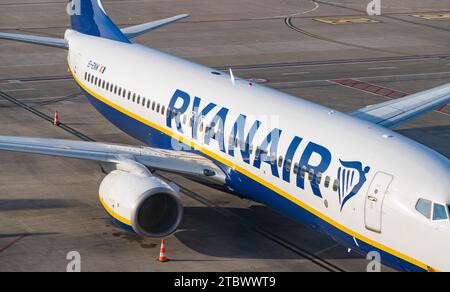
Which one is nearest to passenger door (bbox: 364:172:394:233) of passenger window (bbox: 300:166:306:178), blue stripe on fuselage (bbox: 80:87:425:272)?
blue stripe on fuselage (bbox: 80:87:425:272)

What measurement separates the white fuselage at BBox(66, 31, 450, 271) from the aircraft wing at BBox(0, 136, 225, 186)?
2.38 feet

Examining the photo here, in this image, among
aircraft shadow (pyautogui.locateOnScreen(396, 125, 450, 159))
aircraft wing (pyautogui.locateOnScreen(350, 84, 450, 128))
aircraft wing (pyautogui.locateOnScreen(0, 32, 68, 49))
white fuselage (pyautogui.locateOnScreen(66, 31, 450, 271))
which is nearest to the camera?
white fuselage (pyautogui.locateOnScreen(66, 31, 450, 271))

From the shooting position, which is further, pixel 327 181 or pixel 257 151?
pixel 257 151

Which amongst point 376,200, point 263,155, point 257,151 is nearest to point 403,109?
point 257,151

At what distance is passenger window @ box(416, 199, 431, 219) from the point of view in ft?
89.6

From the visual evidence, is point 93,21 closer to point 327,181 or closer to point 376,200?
point 327,181

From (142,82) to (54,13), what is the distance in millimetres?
46491

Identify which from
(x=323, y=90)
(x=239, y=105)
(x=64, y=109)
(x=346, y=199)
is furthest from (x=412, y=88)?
(x=346, y=199)

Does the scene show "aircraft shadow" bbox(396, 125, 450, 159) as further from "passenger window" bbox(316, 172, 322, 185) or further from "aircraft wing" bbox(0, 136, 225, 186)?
"passenger window" bbox(316, 172, 322, 185)

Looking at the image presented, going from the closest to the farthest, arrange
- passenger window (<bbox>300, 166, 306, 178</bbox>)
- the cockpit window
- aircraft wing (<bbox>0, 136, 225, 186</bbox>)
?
the cockpit window < passenger window (<bbox>300, 166, 306, 178</bbox>) < aircraft wing (<bbox>0, 136, 225, 186</bbox>)

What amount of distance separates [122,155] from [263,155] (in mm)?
5473

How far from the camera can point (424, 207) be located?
27.4m

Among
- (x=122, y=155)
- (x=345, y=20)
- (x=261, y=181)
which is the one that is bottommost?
(x=261, y=181)
